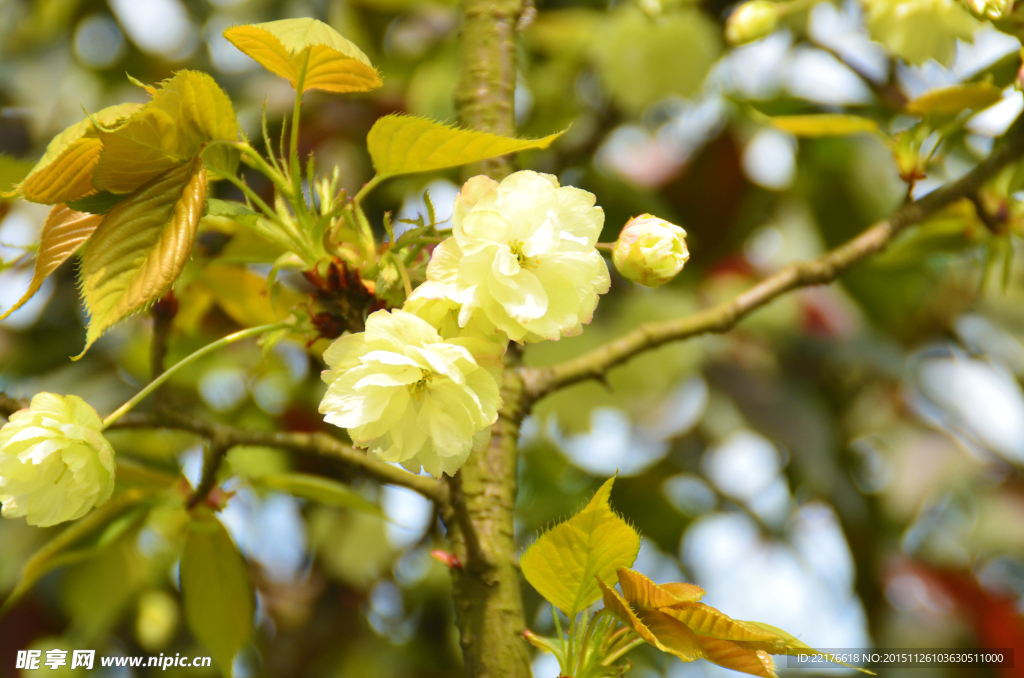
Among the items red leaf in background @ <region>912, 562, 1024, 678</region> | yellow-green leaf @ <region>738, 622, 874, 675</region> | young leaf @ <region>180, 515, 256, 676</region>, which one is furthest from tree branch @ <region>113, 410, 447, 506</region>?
red leaf in background @ <region>912, 562, 1024, 678</region>

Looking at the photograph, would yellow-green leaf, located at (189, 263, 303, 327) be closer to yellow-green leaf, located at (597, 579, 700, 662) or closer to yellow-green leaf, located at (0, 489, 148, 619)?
yellow-green leaf, located at (0, 489, 148, 619)

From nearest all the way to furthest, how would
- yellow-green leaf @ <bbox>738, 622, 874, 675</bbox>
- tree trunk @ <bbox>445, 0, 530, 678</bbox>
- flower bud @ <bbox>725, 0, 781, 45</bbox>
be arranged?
yellow-green leaf @ <bbox>738, 622, 874, 675</bbox> → tree trunk @ <bbox>445, 0, 530, 678</bbox> → flower bud @ <bbox>725, 0, 781, 45</bbox>

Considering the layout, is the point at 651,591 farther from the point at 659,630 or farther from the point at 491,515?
the point at 491,515

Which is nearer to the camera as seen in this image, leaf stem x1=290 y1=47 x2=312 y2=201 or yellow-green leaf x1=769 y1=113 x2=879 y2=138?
leaf stem x1=290 y1=47 x2=312 y2=201

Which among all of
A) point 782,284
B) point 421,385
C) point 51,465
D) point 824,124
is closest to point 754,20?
point 824,124

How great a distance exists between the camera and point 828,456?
1241mm

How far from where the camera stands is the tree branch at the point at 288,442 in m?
0.54

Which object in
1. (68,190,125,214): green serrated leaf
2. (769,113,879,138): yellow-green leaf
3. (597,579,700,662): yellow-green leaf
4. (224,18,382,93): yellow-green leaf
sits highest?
(224,18,382,93): yellow-green leaf

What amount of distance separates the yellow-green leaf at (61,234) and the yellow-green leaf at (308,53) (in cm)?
15

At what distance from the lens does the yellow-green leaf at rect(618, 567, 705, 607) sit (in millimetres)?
425

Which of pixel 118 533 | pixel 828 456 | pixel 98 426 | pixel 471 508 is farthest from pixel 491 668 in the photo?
pixel 828 456

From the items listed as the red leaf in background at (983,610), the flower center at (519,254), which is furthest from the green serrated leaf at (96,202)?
the red leaf in background at (983,610)

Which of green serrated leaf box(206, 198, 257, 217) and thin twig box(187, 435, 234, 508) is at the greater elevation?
green serrated leaf box(206, 198, 257, 217)

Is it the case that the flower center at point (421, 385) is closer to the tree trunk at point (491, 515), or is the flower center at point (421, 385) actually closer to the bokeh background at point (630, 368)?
the tree trunk at point (491, 515)
